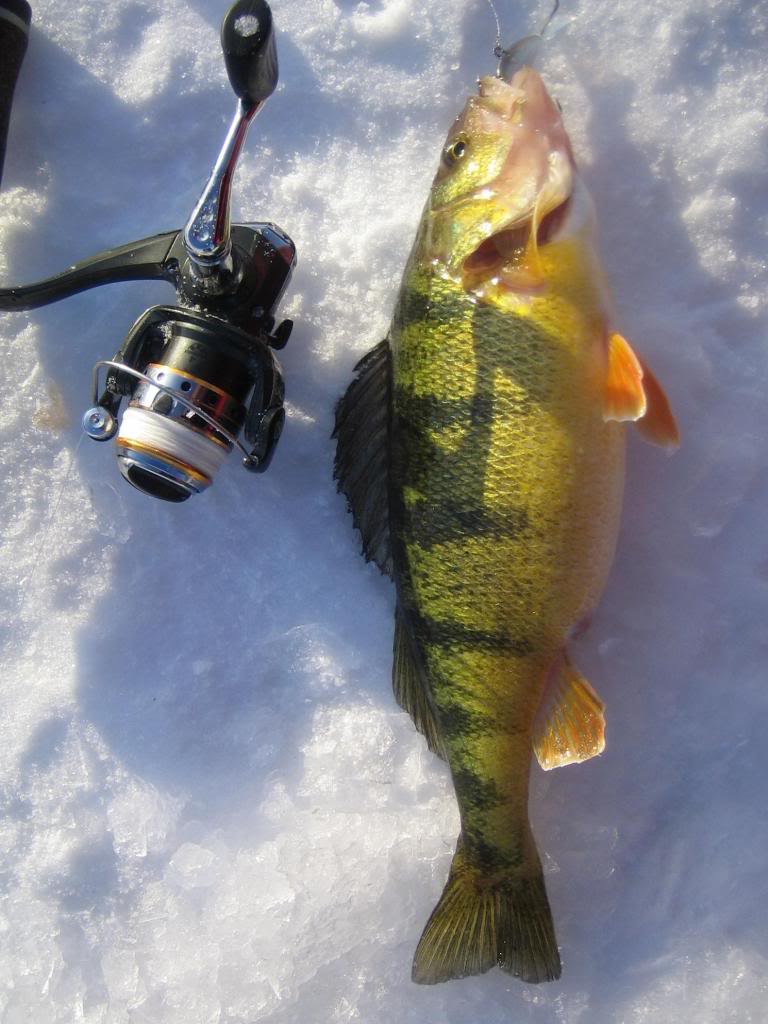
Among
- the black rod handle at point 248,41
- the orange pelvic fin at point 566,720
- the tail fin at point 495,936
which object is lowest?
the tail fin at point 495,936

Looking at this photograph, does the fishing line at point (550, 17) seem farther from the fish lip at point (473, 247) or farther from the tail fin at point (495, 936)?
the tail fin at point (495, 936)

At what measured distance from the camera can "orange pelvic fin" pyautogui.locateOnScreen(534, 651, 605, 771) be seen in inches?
67.6

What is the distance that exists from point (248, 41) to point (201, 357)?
62 centimetres

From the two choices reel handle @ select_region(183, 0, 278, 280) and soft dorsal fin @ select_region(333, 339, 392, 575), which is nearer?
reel handle @ select_region(183, 0, 278, 280)

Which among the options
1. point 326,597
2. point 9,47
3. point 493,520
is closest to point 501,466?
point 493,520

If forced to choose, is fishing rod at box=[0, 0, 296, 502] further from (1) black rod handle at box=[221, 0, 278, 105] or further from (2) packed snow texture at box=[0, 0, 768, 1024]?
(2) packed snow texture at box=[0, 0, 768, 1024]

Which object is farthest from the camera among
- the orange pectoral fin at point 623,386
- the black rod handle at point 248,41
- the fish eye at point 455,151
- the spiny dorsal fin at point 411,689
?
the spiny dorsal fin at point 411,689

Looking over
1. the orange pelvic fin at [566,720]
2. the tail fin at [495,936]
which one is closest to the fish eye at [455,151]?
the orange pelvic fin at [566,720]

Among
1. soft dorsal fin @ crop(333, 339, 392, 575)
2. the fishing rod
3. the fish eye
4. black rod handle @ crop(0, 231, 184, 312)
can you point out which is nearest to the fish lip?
the fish eye

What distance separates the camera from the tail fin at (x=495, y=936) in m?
1.74

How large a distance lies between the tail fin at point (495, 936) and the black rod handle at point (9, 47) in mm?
2202

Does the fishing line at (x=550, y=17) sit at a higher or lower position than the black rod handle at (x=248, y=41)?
higher

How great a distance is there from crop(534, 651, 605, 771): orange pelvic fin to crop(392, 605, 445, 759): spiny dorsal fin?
0.25 metres

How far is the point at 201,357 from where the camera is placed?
1.68 metres
